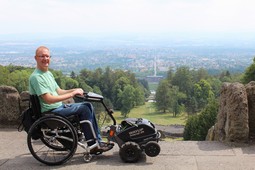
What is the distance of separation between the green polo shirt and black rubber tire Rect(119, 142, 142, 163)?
1.37 m

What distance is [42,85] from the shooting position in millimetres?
6391

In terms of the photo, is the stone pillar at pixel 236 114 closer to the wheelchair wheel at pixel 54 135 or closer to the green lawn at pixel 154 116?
the wheelchair wheel at pixel 54 135

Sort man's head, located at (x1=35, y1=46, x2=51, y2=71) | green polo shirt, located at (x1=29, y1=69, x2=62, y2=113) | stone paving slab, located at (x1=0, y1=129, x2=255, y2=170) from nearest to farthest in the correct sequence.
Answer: green polo shirt, located at (x1=29, y1=69, x2=62, y2=113) < stone paving slab, located at (x1=0, y1=129, x2=255, y2=170) < man's head, located at (x1=35, y1=46, x2=51, y2=71)

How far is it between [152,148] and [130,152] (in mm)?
381

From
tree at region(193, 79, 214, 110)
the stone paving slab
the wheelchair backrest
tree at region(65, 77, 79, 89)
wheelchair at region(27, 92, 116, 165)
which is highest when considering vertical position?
the wheelchair backrest

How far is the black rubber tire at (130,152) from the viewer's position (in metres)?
6.54

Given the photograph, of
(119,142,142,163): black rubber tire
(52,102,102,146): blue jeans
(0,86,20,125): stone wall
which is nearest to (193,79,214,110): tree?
(0,86,20,125): stone wall

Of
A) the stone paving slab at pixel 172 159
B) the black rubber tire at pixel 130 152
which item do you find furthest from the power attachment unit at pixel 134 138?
the stone paving slab at pixel 172 159

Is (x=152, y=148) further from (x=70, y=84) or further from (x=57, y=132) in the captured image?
(x=70, y=84)

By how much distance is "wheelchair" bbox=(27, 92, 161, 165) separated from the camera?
6.46 m

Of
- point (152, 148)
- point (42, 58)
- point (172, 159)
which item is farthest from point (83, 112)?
point (172, 159)

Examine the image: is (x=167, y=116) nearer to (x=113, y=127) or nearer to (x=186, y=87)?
(x=186, y=87)

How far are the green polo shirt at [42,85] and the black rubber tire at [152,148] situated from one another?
171cm

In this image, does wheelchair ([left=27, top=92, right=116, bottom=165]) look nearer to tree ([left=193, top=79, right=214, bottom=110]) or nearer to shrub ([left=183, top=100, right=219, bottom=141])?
shrub ([left=183, top=100, right=219, bottom=141])
